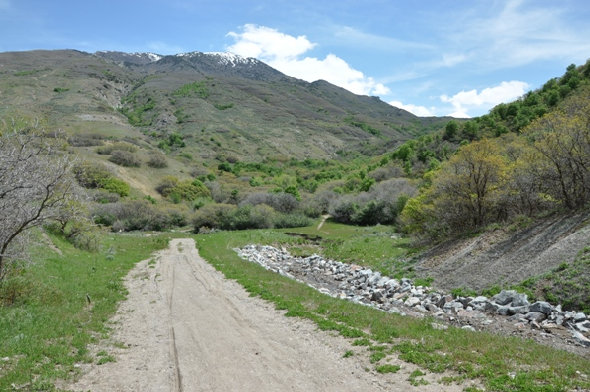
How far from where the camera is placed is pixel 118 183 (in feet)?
230

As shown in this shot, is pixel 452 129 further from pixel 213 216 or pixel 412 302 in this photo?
pixel 412 302

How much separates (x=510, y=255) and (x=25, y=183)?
18.9m

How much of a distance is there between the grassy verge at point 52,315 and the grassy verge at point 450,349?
611cm

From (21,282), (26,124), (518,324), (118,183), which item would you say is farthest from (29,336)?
(118,183)

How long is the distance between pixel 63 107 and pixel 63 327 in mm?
125922

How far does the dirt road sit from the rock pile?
5078 millimetres

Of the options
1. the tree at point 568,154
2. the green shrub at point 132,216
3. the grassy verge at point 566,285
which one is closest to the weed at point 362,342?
the grassy verge at point 566,285

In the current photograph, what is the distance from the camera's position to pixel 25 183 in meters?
10.5

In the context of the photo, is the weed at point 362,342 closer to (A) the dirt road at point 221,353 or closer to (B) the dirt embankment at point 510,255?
(A) the dirt road at point 221,353

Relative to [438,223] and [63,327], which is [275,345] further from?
[438,223]

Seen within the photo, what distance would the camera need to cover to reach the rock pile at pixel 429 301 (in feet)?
38.4

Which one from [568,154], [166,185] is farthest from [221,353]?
[166,185]

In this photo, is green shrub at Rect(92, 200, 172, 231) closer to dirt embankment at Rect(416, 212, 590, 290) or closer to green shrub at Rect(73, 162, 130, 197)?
green shrub at Rect(73, 162, 130, 197)

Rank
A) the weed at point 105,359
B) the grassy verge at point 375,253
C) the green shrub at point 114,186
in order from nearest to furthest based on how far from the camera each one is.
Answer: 1. the weed at point 105,359
2. the grassy verge at point 375,253
3. the green shrub at point 114,186
